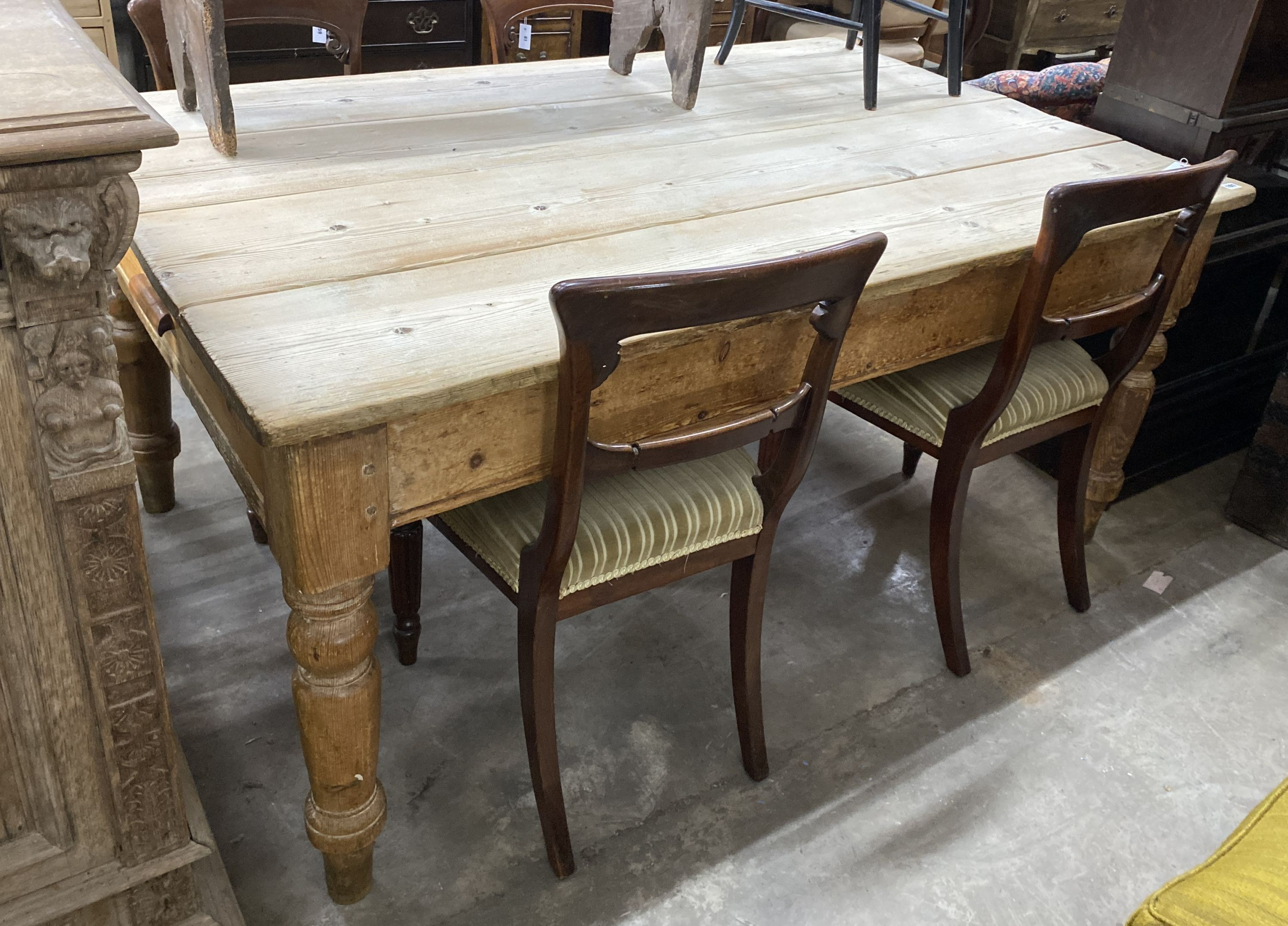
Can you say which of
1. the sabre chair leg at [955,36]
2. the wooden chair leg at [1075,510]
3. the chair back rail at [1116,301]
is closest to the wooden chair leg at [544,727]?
the chair back rail at [1116,301]

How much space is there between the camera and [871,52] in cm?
204

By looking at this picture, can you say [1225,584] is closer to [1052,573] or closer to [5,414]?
[1052,573]

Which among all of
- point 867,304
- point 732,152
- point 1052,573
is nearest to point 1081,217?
point 867,304

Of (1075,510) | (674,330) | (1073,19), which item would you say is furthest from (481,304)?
(1073,19)

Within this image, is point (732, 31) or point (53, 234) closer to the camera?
point (53, 234)

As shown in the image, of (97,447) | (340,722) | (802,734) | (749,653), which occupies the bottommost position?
(802,734)

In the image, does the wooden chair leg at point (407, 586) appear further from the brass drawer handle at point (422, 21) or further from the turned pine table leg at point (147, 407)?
the brass drawer handle at point (422, 21)

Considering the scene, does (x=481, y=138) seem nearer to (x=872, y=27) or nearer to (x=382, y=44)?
(x=872, y=27)

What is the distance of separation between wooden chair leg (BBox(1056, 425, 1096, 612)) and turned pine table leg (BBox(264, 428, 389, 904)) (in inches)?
51.1

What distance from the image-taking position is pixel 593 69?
214 centimetres

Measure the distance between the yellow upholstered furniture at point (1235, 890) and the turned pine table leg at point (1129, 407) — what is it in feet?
3.44

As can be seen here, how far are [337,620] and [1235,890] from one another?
0.91 meters

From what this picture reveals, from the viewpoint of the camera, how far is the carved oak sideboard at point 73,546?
850mm

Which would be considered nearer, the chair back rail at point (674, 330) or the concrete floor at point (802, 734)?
the chair back rail at point (674, 330)
